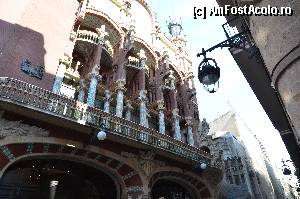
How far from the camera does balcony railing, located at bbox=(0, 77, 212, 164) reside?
417 inches

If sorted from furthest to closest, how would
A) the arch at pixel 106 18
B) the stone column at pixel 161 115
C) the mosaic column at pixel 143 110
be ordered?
the arch at pixel 106 18, the stone column at pixel 161 115, the mosaic column at pixel 143 110

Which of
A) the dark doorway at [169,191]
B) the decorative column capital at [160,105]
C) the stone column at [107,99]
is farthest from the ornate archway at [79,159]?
the decorative column capital at [160,105]

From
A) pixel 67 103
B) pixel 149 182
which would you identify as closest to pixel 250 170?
pixel 149 182

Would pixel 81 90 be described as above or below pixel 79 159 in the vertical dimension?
above

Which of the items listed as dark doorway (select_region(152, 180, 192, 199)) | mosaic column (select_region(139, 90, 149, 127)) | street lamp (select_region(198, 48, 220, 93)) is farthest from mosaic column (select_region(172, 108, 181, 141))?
street lamp (select_region(198, 48, 220, 93))

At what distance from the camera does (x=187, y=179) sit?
1683cm

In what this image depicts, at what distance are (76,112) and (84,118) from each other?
44 cm

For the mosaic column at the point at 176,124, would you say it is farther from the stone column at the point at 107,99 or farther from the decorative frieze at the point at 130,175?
the decorative frieze at the point at 130,175

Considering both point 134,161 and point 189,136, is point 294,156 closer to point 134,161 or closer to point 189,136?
point 189,136

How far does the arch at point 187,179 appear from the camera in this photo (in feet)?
49.5

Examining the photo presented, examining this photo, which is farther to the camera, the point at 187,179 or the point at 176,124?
the point at 176,124

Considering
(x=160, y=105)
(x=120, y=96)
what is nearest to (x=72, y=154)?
(x=120, y=96)

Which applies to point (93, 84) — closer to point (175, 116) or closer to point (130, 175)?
point (130, 175)

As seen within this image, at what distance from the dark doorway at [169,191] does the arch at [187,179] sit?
1.41ft
